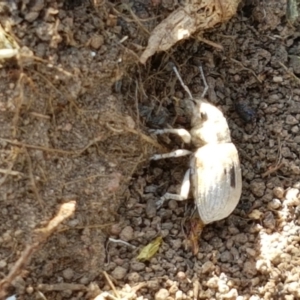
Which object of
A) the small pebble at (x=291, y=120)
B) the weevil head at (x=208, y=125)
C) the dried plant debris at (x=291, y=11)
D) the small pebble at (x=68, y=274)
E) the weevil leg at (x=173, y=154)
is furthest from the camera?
the dried plant debris at (x=291, y=11)

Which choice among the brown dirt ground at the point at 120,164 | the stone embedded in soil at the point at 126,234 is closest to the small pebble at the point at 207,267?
the brown dirt ground at the point at 120,164

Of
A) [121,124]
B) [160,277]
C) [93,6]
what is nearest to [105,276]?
[160,277]

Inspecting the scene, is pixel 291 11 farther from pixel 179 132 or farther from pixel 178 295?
pixel 178 295

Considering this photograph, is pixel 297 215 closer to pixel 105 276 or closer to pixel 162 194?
pixel 162 194

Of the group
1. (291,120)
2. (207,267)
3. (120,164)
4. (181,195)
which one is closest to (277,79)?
(291,120)

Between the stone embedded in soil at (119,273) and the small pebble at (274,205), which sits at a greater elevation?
the stone embedded in soil at (119,273)

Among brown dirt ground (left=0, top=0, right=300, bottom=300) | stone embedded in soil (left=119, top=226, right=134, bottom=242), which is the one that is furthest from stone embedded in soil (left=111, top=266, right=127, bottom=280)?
stone embedded in soil (left=119, top=226, right=134, bottom=242)

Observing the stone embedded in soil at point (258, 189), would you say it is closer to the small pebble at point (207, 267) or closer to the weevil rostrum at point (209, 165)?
the weevil rostrum at point (209, 165)
